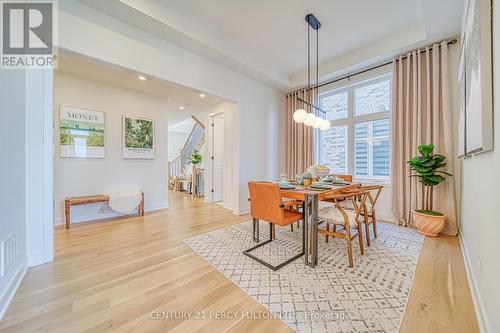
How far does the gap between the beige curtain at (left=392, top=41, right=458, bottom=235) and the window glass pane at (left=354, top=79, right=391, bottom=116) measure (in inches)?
9.3

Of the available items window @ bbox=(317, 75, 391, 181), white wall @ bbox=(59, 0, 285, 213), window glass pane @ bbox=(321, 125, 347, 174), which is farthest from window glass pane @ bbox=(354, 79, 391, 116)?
white wall @ bbox=(59, 0, 285, 213)

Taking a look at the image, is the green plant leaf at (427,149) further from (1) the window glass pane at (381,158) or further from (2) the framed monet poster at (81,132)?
(2) the framed monet poster at (81,132)

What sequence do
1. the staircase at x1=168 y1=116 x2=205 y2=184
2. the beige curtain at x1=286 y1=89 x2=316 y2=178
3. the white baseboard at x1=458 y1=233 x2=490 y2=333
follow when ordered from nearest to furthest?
the white baseboard at x1=458 y1=233 x2=490 y2=333 → the beige curtain at x1=286 y1=89 x2=316 y2=178 → the staircase at x1=168 y1=116 x2=205 y2=184

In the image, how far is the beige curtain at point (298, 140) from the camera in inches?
176

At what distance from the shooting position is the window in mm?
3645

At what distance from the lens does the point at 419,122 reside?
10.2 feet

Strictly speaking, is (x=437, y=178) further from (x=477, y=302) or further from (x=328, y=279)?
(x=328, y=279)

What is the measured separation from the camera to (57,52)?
2096mm

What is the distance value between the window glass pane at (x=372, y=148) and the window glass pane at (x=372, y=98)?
0.79 ft

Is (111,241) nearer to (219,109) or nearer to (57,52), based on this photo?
(57,52)

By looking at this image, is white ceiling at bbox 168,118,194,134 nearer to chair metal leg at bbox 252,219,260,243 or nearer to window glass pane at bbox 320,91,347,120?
window glass pane at bbox 320,91,347,120

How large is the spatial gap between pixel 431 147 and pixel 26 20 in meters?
5.01

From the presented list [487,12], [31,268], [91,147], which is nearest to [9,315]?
[31,268]

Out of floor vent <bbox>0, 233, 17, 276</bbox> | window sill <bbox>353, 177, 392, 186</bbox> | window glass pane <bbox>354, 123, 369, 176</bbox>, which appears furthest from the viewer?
window glass pane <bbox>354, 123, 369, 176</bbox>
